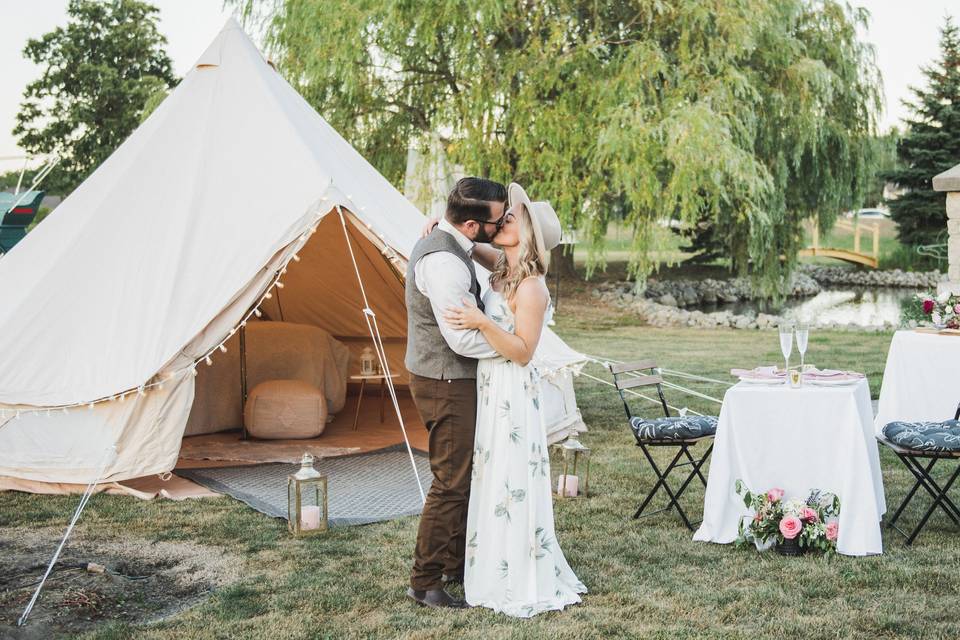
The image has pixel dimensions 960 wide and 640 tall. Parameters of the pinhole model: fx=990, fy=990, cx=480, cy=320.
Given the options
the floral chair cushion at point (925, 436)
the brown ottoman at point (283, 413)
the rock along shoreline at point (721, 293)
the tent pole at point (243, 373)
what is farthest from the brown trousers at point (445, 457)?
the rock along shoreline at point (721, 293)

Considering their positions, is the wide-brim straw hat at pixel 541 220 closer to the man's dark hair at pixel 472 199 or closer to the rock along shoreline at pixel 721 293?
the man's dark hair at pixel 472 199

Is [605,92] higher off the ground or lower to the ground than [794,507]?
higher

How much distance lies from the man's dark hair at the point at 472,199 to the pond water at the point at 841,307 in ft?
39.7

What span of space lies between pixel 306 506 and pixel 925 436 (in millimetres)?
2459

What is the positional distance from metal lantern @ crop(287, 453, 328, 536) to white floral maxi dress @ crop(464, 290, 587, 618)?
1.04 m

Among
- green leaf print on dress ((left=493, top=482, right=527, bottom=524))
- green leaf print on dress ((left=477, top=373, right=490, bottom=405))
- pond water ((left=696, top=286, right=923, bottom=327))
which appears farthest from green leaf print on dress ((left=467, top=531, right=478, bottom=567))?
pond water ((left=696, top=286, right=923, bottom=327))

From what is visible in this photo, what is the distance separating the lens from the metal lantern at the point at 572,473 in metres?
4.64

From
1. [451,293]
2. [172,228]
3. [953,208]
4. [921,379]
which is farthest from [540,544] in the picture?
[953,208]

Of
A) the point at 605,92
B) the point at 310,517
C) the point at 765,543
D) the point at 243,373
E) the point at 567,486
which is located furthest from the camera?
the point at 605,92

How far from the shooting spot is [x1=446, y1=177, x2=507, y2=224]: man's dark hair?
3.06 meters

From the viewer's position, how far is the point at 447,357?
10.1 ft

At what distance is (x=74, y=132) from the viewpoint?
24688mm

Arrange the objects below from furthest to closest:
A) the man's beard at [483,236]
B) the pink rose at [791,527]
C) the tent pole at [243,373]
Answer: the tent pole at [243,373]
the pink rose at [791,527]
the man's beard at [483,236]

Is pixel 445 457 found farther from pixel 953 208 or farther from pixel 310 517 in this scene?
pixel 953 208
